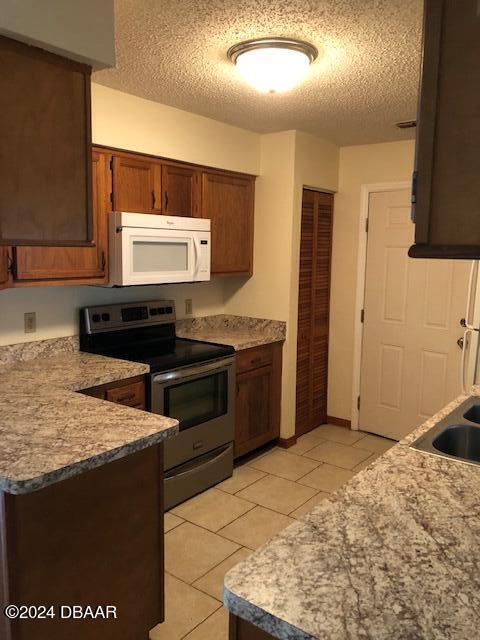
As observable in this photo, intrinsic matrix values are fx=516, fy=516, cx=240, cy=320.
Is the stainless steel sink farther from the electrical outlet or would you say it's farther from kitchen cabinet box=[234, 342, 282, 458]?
the electrical outlet

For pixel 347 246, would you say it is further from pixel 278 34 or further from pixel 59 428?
pixel 59 428

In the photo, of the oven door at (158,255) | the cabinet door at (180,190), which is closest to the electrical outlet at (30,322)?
the oven door at (158,255)

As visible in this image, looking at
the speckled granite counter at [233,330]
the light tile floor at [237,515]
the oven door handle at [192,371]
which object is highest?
the speckled granite counter at [233,330]

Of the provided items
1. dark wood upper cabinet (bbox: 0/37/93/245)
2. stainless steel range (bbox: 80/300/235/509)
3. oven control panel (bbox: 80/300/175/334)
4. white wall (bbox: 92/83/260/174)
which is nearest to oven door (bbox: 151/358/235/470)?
stainless steel range (bbox: 80/300/235/509)

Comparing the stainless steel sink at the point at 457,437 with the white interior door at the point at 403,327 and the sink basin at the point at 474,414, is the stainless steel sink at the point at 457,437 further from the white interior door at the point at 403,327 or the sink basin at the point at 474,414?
the white interior door at the point at 403,327

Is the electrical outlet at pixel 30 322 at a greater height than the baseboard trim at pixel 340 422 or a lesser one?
greater

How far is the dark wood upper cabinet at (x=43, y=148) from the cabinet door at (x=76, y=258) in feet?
2.36

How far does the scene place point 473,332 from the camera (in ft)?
8.87

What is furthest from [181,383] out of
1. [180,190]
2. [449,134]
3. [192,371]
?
[449,134]

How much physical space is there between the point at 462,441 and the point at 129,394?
1672 mm

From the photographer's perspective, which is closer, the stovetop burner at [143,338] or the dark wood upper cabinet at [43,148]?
the dark wood upper cabinet at [43,148]

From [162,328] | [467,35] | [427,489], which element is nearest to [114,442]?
[427,489]

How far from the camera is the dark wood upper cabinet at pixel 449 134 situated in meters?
0.81

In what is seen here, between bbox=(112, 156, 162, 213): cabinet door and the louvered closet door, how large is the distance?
1326 mm
